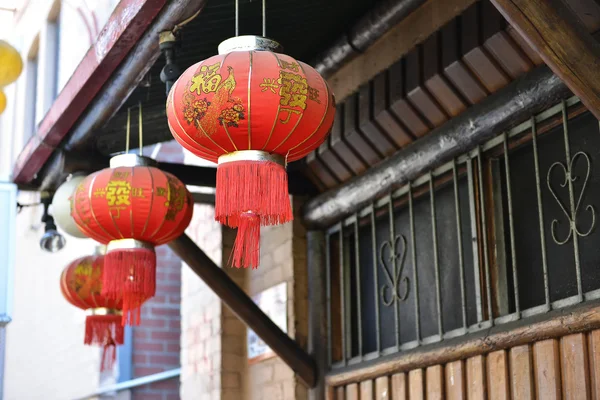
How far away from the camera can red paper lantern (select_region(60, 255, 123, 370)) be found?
5.46m

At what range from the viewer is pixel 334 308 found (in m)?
5.81

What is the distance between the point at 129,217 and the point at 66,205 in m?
1.06

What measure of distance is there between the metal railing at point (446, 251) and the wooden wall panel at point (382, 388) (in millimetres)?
152

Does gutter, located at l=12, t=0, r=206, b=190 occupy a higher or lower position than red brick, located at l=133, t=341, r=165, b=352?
higher

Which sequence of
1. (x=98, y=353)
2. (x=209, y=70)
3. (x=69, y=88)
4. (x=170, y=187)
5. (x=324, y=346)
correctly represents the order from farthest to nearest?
1. (x=98, y=353)
2. (x=324, y=346)
3. (x=69, y=88)
4. (x=170, y=187)
5. (x=209, y=70)

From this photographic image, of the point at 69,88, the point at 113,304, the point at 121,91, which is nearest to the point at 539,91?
the point at 121,91

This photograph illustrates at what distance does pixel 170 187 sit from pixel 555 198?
5.56 ft

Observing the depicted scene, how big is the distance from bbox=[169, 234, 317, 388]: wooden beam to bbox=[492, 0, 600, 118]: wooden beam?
291 cm

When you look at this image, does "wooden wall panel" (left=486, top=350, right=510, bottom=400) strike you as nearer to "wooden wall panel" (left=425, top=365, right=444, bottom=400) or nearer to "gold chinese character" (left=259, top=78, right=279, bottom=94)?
"wooden wall panel" (left=425, top=365, right=444, bottom=400)

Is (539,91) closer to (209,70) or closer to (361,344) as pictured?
(209,70)

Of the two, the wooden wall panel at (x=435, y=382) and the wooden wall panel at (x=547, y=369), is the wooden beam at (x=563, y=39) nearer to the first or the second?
the wooden wall panel at (x=547, y=369)

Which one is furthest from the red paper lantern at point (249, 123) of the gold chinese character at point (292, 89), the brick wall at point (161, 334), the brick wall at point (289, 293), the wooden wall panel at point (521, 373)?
the brick wall at point (161, 334)

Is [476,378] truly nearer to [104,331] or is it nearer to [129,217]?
[129,217]

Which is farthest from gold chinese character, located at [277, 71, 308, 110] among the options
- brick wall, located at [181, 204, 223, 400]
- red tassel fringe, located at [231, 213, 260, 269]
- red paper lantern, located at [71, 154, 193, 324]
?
brick wall, located at [181, 204, 223, 400]
